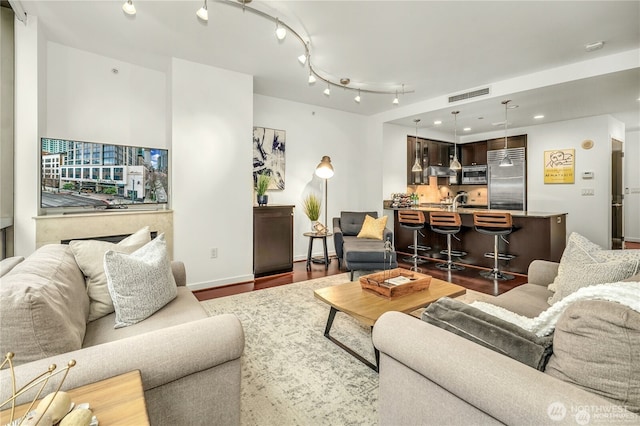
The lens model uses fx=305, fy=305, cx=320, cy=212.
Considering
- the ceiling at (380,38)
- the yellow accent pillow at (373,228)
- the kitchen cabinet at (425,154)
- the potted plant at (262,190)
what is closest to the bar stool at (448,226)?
the yellow accent pillow at (373,228)

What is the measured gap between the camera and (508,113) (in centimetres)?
555

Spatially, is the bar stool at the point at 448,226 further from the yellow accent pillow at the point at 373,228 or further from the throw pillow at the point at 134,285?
the throw pillow at the point at 134,285

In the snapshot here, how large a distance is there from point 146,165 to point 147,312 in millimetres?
2451

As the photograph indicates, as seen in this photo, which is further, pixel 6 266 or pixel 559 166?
pixel 559 166

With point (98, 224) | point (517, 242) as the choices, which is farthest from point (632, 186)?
point (98, 224)

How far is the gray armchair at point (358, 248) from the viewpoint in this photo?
13.0ft

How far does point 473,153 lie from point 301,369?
24.5ft

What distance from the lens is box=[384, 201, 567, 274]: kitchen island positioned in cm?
441

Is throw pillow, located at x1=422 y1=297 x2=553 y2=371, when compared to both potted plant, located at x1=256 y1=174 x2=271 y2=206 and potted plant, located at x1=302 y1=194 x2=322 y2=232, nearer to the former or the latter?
potted plant, located at x1=256 y1=174 x2=271 y2=206

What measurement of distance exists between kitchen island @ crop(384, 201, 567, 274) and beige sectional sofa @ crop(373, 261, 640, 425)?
4.14m

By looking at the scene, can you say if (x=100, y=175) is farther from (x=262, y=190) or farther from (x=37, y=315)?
(x=37, y=315)

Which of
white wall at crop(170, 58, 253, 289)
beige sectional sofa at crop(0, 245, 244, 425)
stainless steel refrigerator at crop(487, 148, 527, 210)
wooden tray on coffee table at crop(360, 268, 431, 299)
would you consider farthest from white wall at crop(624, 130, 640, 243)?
beige sectional sofa at crop(0, 245, 244, 425)

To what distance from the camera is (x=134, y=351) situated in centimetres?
113

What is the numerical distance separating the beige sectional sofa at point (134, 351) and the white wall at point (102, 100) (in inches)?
107
